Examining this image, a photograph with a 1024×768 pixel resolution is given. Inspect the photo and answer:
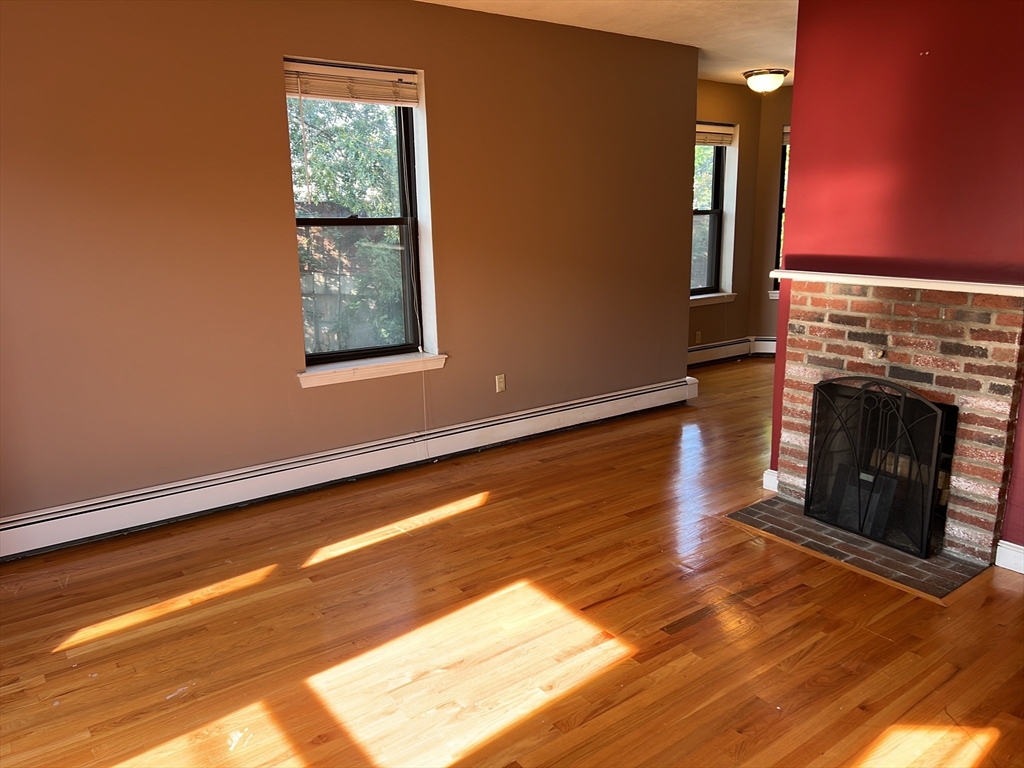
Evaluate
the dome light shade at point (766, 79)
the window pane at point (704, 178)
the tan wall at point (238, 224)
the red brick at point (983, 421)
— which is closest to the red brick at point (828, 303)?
the red brick at point (983, 421)

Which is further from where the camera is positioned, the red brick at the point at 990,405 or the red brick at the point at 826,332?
the red brick at the point at 826,332

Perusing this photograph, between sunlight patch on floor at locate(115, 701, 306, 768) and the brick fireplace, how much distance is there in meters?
2.82

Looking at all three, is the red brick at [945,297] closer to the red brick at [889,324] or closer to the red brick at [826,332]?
the red brick at [889,324]

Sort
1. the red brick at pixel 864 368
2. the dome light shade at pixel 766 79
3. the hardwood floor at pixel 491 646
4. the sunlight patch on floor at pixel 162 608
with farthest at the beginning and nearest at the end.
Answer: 1. the dome light shade at pixel 766 79
2. the red brick at pixel 864 368
3. the sunlight patch on floor at pixel 162 608
4. the hardwood floor at pixel 491 646

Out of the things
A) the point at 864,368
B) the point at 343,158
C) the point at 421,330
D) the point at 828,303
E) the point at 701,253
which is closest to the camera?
the point at 864,368

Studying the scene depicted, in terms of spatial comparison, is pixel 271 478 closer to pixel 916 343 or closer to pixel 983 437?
pixel 916 343

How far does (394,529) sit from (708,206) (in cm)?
483

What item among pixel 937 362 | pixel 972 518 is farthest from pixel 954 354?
pixel 972 518

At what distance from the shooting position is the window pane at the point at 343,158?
12.6 feet

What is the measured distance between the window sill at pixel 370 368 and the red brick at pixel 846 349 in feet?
6.92

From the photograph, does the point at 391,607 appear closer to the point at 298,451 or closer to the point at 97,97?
the point at 298,451

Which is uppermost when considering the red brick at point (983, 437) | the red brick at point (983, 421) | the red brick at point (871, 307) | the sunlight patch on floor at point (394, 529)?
the red brick at point (871, 307)

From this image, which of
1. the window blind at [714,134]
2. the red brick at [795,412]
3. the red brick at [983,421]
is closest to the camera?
the red brick at [983,421]

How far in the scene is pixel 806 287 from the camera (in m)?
3.67
